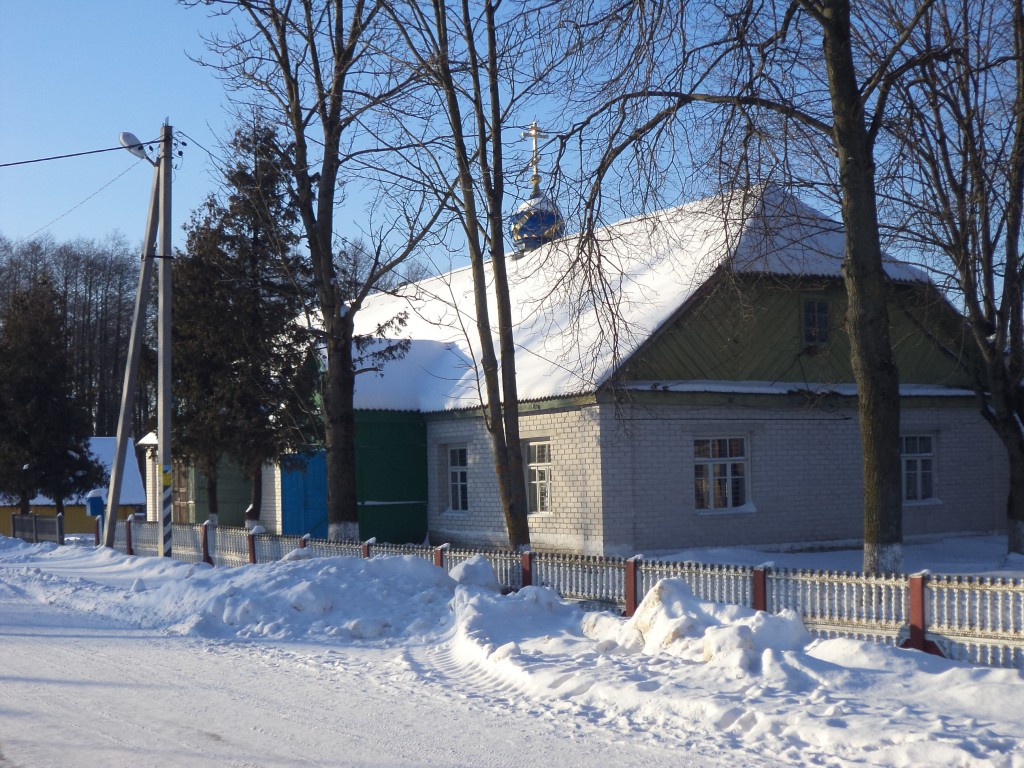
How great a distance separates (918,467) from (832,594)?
14.0 meters

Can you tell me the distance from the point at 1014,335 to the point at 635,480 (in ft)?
23.7

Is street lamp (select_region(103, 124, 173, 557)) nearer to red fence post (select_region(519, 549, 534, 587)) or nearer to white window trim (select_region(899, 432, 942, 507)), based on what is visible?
red fence post (select_region(519, 549, 534, 587))

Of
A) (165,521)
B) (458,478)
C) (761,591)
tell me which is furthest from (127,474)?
(761,591)

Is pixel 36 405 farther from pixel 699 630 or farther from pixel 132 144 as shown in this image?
pixel 699 630

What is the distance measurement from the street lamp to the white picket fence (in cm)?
702

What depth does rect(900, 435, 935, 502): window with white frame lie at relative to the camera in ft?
75.2

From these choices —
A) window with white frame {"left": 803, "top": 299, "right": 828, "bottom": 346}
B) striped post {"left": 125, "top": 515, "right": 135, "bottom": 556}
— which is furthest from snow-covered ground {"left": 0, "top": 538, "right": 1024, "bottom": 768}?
striped post {"left": 125, "top": 515, "right": 135, "bottom": 556}

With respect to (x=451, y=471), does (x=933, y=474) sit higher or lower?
lower

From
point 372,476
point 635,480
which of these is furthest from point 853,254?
point 372,476

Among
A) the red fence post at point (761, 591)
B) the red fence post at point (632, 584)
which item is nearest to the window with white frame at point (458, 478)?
the red fence post at point (632, 584)

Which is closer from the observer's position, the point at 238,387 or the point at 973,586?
the point at 973,586

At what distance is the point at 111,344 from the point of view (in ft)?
195

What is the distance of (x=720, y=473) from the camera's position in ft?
67.4

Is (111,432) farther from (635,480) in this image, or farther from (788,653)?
(788,653)
